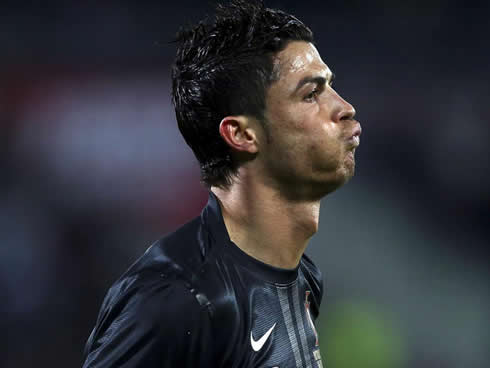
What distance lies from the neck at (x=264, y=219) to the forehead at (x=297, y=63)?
0.33 metres

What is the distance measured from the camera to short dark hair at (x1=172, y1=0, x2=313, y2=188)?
1.82m

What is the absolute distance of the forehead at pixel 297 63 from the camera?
5.95ft

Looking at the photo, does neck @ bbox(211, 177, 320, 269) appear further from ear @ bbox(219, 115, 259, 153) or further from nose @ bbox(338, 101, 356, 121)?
nose @ bbox(338, 101, 356, 121)

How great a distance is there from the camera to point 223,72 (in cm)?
183

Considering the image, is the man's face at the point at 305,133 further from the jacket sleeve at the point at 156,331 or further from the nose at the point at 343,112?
the jacket sleeve at the point at 156,331

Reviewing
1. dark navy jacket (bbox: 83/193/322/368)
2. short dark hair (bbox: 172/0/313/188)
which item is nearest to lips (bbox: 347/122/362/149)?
short dark hair (bbox: 172/0/313/188)

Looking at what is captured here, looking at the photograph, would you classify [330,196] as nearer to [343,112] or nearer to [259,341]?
[343,112]

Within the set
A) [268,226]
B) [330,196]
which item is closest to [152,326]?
[268,226]

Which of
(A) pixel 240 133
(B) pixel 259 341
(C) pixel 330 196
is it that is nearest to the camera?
(B) pixel 259 341

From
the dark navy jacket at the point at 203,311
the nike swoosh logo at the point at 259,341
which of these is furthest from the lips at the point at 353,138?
the nike swoosh logo at the point at 259,341

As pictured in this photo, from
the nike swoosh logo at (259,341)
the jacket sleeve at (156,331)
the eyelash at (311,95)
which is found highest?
the eyelash at (311,95)

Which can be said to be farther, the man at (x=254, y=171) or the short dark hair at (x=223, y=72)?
the short dark hair at (x=223, y=72)

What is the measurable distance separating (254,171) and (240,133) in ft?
0.38

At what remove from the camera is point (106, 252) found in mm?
4891
